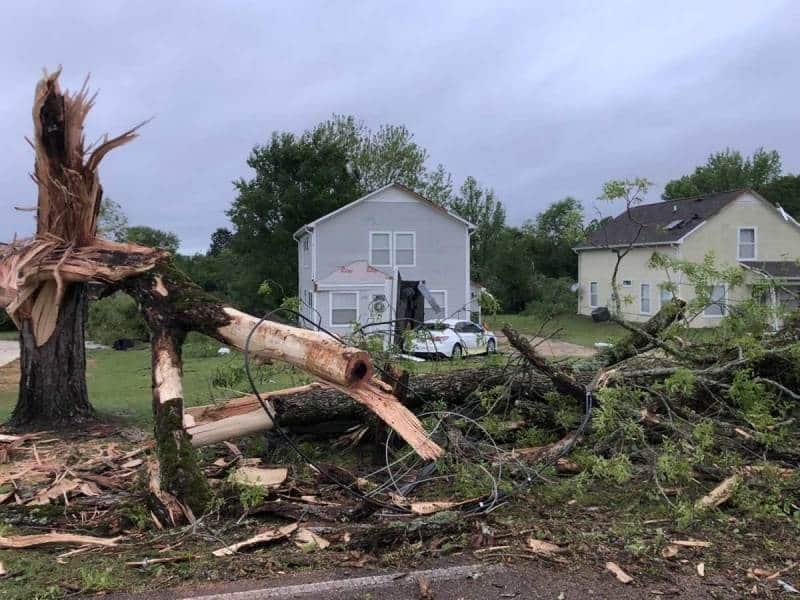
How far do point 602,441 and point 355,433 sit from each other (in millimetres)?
2335

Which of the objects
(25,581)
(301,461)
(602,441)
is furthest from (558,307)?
(25,581)

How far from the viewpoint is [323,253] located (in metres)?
26.0

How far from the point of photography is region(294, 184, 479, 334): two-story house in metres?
25.6

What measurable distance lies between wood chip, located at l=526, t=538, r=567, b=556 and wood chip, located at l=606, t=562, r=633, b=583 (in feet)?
0.90

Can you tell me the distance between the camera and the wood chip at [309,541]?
13.0 feet

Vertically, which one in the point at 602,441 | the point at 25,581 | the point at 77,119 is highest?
the point at 77,119

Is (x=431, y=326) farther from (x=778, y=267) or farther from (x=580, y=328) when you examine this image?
(x=778, y=267)

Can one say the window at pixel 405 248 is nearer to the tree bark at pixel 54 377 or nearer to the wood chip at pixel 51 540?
the tree bark at pixel 54 377

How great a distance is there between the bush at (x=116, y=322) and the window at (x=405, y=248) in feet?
37.9

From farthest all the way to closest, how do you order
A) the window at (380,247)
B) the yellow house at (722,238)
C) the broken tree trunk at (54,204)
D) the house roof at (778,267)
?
the yellow house at (722,238)
the house roof at (778,267)
the window at (380,247)
the broken tree trunk at (54,204)

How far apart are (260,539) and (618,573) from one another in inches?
77.2

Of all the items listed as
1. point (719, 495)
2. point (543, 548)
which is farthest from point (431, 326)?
point (543, 548)

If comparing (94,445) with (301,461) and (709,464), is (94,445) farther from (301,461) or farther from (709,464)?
(709,464)

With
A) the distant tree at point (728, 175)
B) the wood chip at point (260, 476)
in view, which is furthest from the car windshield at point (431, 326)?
the distant tree at point (728, 175)
